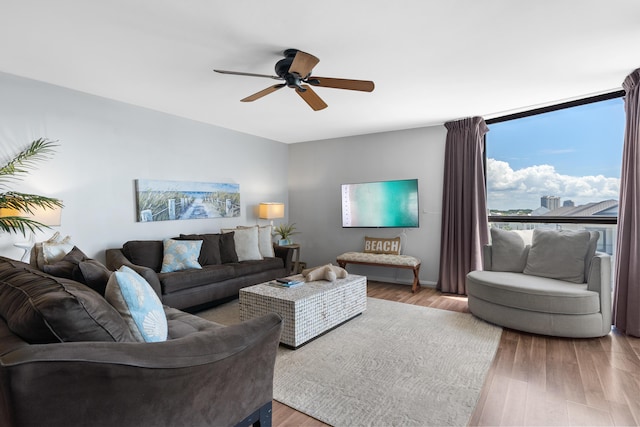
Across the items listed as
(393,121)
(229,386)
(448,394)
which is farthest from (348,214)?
(229,386)

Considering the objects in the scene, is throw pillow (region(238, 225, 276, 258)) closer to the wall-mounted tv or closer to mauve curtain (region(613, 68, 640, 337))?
the wall-mounted tv

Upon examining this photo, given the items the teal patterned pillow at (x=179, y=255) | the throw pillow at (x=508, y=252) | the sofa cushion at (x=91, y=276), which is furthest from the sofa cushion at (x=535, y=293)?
the sofa cushion at (x=91, y=276)

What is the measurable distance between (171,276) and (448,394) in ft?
9.15

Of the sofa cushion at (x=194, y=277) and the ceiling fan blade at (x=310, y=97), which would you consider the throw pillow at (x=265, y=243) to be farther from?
the ceiling fan blade at (x=310, y=97)

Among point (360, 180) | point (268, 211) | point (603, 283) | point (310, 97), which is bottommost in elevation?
point (603, 283)

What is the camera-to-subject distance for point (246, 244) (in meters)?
4.65

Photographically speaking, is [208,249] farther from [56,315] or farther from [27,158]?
[56,315]

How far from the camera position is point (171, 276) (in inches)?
138

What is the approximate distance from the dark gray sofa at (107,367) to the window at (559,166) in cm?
408

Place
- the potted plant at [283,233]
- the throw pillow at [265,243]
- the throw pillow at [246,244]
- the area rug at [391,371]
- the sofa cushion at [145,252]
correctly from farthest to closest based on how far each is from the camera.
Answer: the potted plant at [283,233] < the throw pillow at [265,243] < the throw pillow at [246,244] < the sofa cushion at [145,252] < the area rug at [391,371]

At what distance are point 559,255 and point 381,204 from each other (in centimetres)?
243

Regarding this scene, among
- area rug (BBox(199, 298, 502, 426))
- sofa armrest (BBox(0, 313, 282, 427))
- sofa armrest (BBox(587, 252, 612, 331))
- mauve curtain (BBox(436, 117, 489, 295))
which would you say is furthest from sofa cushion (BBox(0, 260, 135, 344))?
mauve curtain (BBox(436, 117, 489, 295))

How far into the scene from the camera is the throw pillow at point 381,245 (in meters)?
5.18

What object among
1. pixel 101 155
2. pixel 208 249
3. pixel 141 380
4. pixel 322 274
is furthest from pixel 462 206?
pixel 101 155
